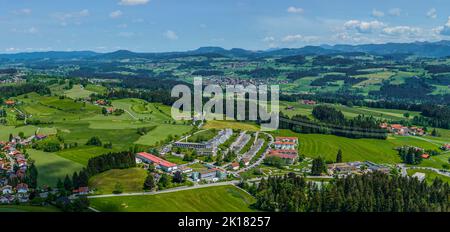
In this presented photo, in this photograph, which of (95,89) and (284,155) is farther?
(95,89)

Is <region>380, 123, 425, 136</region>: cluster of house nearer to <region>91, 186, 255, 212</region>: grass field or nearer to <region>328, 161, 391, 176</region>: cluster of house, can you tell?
<region>328, 161, 391, 176</region>: cluster of house

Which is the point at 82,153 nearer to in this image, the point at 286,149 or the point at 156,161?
the point at 156,161

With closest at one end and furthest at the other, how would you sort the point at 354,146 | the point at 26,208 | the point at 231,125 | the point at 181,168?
the point at 26,208
the point at 181,168
the point at 354,146
the point at 231,125

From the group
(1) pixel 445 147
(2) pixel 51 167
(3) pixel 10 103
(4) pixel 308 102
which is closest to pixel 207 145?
(2) pixel 51 167

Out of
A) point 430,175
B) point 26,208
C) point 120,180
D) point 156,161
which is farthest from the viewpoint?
point 156,161

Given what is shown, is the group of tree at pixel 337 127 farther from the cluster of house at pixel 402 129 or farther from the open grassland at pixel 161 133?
the open grassland at pixel 161 133
